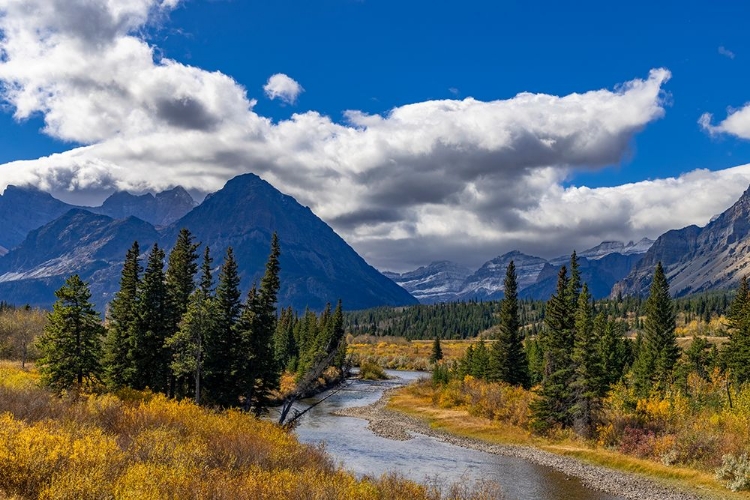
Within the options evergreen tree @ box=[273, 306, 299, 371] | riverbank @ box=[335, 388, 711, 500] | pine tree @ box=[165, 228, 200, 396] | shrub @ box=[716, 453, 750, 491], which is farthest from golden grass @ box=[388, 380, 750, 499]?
evergreen tree @ box=[273, 306, 299, 371]

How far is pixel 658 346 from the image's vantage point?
9712cm

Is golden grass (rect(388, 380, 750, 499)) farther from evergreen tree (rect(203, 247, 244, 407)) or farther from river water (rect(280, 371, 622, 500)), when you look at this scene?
evergreen tree (rect(203, 247, 244, 407))

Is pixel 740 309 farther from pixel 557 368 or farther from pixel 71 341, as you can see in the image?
pixel 71 341

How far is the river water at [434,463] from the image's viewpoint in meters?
42.8

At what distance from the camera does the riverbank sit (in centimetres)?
4331

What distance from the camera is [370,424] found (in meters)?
75.4

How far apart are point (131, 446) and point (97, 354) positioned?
99.1ft

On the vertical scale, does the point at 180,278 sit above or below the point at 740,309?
above

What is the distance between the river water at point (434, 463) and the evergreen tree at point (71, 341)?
2242cm

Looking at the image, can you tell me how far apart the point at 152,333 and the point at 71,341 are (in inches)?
352

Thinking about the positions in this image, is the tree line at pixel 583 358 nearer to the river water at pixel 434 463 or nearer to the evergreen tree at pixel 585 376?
the evergreen tree at pixel 585 376

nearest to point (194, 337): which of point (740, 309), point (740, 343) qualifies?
point (740, 343)

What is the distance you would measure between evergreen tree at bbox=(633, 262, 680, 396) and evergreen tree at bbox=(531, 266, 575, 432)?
22.1m

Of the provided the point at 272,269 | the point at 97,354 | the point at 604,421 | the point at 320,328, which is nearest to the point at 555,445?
the point at 604,421
